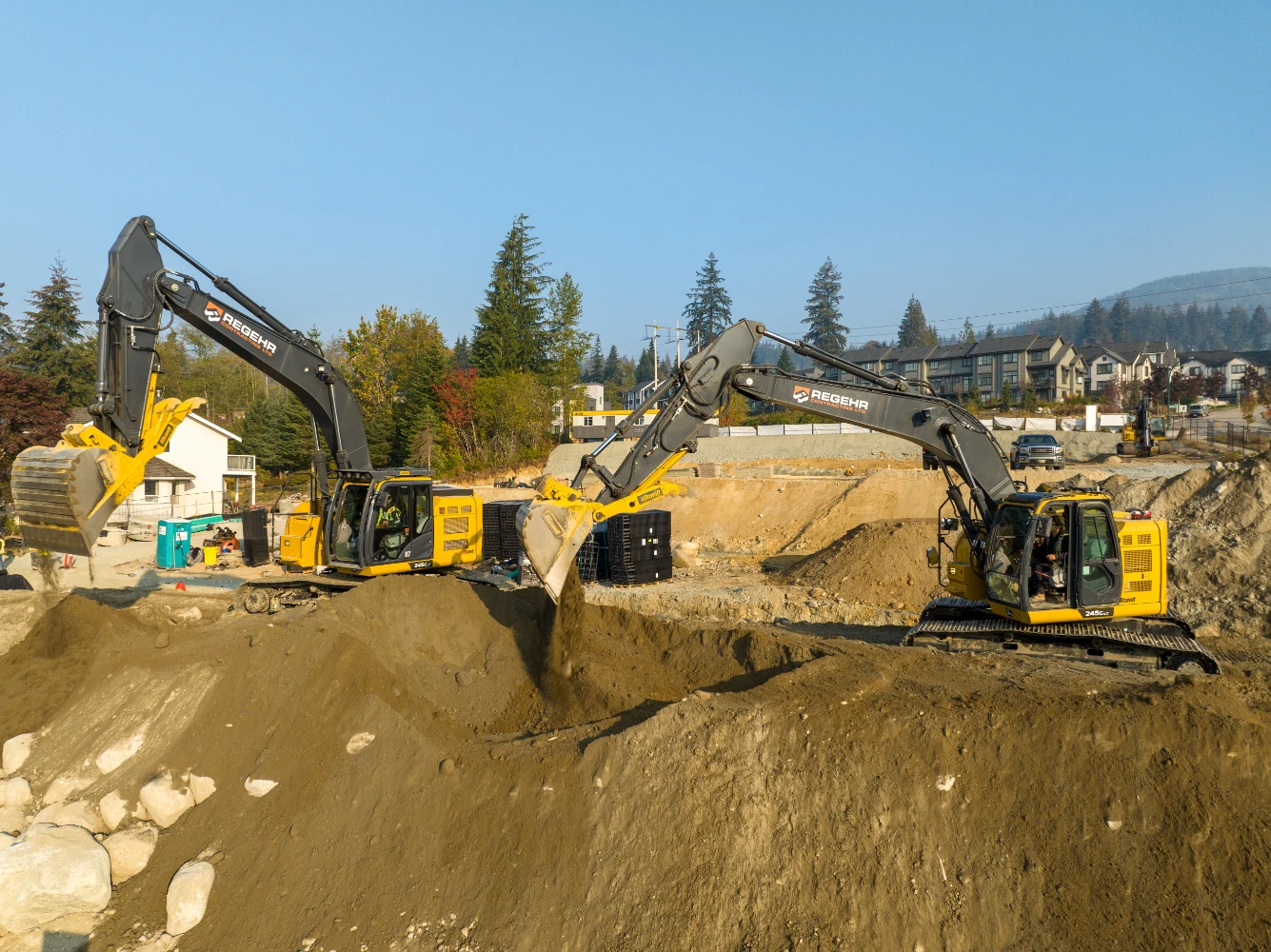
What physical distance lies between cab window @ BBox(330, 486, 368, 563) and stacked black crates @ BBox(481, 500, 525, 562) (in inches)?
273

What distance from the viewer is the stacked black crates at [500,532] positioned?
66.2 ft

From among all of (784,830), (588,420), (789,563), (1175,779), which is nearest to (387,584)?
(784,830)

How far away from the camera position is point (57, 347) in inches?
1804

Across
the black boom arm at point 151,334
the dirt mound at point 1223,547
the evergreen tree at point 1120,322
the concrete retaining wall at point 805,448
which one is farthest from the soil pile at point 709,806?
the evergreen tree at point 1120,322

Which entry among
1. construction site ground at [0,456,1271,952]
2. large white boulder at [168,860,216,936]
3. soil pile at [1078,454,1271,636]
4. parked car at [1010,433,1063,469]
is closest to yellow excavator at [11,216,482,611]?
construction site ground at [0,456,1271,952]

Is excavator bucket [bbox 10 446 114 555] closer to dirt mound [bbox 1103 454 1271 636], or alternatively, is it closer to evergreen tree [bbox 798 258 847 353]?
dirt mound [bbox 1103 454 1271 636]

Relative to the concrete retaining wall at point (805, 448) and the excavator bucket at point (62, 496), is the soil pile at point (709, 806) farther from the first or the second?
the concrete retaining wall at point (805, 448)

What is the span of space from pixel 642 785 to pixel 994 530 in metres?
6.08

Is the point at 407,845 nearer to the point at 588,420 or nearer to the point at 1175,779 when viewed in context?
the point at 1175,779

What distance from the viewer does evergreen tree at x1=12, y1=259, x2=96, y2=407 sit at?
145 ft

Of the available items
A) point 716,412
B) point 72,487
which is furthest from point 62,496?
point 716,412

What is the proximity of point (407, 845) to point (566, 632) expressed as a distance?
3773 millimetres

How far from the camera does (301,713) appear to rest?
841cm

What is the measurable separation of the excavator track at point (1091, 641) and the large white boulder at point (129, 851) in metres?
8.51
